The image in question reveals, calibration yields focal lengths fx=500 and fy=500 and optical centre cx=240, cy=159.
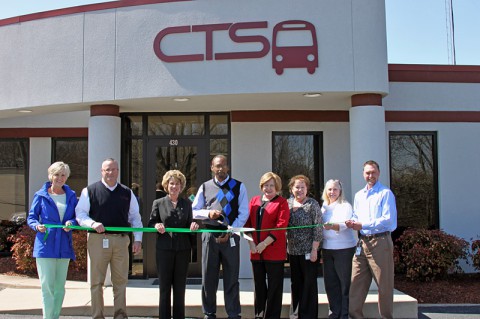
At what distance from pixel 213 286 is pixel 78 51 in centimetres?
465

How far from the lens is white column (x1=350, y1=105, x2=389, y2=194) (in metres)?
7.92

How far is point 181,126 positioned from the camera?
9445 millimetres

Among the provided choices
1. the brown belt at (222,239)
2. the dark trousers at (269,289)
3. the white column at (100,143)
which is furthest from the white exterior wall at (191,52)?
the dark trousers at (269,289)

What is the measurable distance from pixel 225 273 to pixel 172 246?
2.43 feet

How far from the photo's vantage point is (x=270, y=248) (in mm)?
5926

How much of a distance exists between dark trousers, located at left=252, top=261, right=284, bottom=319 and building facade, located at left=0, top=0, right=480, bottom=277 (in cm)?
266

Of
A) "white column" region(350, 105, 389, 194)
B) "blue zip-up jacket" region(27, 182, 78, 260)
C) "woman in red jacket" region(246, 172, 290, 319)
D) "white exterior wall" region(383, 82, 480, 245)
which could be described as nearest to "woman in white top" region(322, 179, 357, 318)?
"woman in red jacket" region(246, 172, 290, 319)

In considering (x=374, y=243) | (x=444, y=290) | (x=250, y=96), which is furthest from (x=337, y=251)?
(x=444, y=290)

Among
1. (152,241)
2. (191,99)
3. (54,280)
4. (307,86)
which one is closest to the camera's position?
(54,280)

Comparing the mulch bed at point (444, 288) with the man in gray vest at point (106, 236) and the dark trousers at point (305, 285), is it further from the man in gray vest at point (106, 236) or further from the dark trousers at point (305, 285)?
the man in gray vest at point (106, 236)

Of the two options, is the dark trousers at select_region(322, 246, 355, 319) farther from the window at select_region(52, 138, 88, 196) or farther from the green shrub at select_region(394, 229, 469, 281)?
the window at select_region(52, 138, 88, 196)

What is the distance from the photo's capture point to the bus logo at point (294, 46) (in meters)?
7.74

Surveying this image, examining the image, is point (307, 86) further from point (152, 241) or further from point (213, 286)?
point (152, 241)

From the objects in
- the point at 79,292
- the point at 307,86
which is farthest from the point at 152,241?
the point at 307,86
